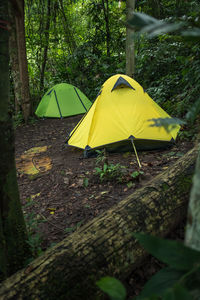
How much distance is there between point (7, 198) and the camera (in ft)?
5.01

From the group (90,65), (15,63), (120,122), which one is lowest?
(120,122)

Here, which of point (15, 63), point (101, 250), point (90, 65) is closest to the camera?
point (101, 250)

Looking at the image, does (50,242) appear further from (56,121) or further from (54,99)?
(54,99)

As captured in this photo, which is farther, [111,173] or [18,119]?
[18,119]

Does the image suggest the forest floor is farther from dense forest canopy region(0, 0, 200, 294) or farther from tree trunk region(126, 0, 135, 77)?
tree trunk region(126, 0, 135, 77)

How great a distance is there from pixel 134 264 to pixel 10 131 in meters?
1.17

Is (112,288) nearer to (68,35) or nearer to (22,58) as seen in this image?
(22,58)

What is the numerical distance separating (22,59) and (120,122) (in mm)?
4350

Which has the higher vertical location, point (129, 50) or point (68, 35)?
point (68, 35)

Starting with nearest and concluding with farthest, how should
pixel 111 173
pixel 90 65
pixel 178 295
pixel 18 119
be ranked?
pixel 178 295 < pixel 111 173 < pixel 18 119 < pixel 90 65

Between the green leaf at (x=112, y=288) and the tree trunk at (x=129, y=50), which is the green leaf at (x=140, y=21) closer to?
the green leaf at (x=112, y=288)

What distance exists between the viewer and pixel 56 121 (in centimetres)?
747

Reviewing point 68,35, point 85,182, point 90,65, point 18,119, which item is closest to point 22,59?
point 18,119

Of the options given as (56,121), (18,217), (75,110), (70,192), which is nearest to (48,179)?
(70,192)
